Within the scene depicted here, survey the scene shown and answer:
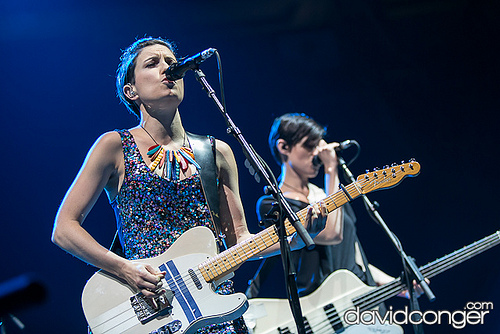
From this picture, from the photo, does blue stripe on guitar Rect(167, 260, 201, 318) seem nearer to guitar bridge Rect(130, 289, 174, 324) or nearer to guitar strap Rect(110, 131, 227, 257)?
guitar bridge Rect(130, 289, 174, 324)

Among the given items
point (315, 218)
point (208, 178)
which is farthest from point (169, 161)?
point (315, 218)

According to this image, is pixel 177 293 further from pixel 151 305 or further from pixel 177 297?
pixel 151 305

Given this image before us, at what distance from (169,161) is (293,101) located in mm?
1780

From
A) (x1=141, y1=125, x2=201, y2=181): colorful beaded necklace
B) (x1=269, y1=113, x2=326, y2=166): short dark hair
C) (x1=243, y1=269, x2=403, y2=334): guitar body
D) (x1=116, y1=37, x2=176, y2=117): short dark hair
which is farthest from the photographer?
(x1=269, y1=113, x2=326, y2=166): short dark hair

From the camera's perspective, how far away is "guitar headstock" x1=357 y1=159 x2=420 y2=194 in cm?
288

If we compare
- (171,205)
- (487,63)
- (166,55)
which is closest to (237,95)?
(166,55)

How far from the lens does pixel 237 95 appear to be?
12.9 feet

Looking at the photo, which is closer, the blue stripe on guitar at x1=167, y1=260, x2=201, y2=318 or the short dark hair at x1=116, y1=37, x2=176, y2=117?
the blue stripe on guitar at x1=167, y1=260, x2=201, y2=318

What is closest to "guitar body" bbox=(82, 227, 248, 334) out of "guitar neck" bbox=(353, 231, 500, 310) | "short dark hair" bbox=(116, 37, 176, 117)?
"short dark hair" bbox=(116, 37, 176, 117)

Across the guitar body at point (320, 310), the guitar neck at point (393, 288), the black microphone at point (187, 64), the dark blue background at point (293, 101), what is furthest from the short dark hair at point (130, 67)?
the guitar neck at point (393, 288)

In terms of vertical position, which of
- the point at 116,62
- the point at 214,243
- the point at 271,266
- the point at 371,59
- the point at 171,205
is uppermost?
the point at 116,62

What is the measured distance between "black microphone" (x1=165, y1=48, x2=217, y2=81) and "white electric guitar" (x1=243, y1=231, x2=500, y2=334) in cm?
169

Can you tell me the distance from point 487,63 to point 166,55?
3.11 m

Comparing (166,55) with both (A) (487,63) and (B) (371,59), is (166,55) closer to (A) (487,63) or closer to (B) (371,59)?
(B) (371,59)
